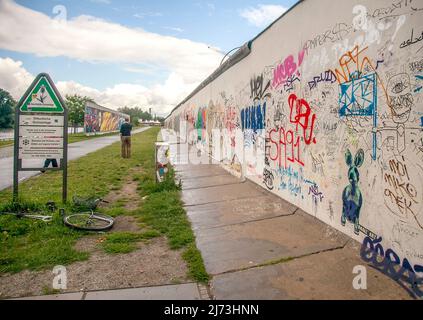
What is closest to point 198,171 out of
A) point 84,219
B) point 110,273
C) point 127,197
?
point 127,197

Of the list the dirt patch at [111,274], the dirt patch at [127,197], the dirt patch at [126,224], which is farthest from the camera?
the dirt patch at [127,197]

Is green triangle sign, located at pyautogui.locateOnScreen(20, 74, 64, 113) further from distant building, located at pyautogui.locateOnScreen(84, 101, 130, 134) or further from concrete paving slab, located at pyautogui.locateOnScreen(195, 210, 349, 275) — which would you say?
distant building, located at pyautogui.locateOnScreen(84, 101, 130, 134)

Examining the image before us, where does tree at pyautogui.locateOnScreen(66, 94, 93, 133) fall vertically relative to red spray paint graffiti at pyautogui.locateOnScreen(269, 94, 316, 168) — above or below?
above

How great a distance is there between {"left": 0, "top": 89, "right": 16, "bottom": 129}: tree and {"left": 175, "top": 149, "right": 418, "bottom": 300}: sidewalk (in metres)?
61.1

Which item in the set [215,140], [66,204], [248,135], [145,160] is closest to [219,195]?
[248,135]

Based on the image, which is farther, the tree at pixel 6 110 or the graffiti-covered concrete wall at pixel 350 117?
the tree at pixel 6 110

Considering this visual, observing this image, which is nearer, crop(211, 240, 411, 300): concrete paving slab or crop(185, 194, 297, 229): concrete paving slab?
crop(211, 240, 411, 300): concrete paving slab

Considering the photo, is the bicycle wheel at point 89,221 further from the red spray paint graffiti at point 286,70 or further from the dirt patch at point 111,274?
the red spray paint graffiti at point 286,70

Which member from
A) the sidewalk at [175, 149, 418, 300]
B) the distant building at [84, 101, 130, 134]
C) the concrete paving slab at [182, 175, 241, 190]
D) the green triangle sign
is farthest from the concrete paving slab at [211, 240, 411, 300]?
the distant building at [84, 101, 130, 134]

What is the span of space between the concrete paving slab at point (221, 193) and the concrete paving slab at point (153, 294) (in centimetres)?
340

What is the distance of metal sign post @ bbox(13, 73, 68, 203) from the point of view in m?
6.61

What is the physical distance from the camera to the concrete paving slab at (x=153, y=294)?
126 inches

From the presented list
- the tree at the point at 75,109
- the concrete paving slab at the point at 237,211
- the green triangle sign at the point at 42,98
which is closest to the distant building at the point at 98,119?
the tree at the point at 75,109

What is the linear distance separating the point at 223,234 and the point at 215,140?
8.42m
